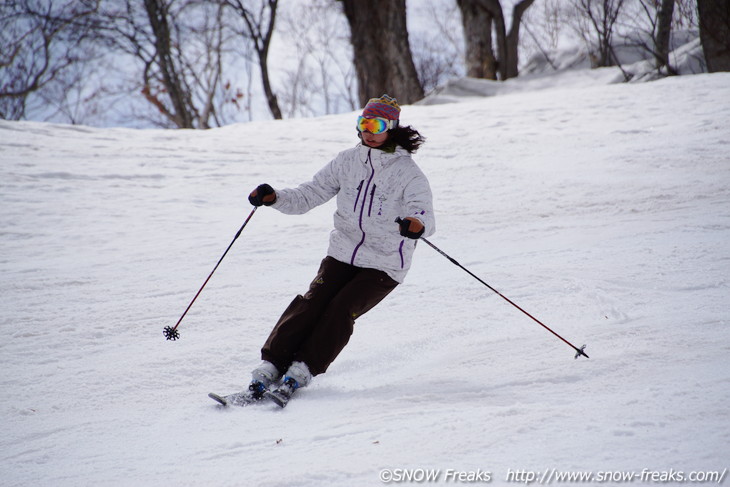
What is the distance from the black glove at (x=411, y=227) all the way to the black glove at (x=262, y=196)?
675 mm

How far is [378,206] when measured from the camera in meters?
2.45

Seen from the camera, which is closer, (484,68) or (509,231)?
(509,231)

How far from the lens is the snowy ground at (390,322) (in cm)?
177

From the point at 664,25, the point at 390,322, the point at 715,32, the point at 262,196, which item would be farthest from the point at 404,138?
the point at 664,25

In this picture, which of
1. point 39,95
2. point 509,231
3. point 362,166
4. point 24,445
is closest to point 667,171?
point 509,231

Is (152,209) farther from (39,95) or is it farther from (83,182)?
(39,95)

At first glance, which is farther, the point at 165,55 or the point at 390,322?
the point at 165,55

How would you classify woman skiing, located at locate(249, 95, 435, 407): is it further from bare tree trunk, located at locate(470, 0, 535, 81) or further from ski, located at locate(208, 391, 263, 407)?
bare tree trunk, located at locate(470, 0, 535, 81)

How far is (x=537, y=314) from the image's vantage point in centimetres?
292

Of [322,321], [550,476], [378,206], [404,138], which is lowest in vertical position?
[550,476]

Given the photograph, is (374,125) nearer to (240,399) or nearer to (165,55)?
(240,399)

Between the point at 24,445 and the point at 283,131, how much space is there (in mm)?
6891

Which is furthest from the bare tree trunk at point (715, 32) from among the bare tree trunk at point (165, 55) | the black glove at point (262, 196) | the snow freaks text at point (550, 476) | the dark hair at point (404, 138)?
the bare tree trunk at point (165, 55)

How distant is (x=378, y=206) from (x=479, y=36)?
40.6ft
